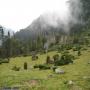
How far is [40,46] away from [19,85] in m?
103

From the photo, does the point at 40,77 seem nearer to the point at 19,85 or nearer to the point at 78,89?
the point at 19,85

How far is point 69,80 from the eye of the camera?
4103 cm

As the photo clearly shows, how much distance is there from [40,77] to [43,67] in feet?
34.4

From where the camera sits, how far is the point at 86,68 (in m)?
50.6

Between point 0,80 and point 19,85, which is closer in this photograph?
point 19,85

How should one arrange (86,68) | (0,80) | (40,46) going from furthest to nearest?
1. (40,46)
2. (86,68)
3. (0,80)

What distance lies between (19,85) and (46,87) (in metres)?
4.46

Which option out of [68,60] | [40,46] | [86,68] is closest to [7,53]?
[40,46]

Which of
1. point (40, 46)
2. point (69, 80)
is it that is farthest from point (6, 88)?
point (40, 46)

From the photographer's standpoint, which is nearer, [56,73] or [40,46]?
[56,73]

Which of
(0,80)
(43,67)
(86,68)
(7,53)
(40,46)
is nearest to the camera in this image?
(0,80)

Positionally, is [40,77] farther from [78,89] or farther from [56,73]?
[78,89]

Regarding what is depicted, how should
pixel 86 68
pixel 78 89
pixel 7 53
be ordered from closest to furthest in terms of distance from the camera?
pixel 78 89 → pixel 86 68 → pixel 7 53

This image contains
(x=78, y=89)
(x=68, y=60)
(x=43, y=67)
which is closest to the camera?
(x=78, y=89)
